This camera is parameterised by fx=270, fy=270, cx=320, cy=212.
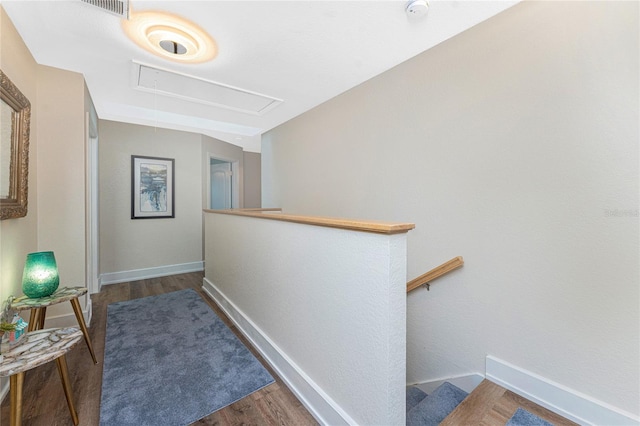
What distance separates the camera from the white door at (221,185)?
5684 mm

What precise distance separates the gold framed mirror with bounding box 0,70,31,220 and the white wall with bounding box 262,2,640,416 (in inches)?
99.1

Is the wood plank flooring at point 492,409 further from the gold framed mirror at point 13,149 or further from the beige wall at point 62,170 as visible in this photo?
the beige wall at point 62,170

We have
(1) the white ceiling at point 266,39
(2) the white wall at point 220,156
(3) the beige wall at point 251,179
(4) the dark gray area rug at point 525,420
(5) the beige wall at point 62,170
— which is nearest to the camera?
(4) the dark gray area rug at point 525,420

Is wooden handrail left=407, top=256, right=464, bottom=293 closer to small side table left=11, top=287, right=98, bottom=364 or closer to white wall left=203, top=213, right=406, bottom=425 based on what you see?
white wall left=203, top=213, right=406, bottom=425

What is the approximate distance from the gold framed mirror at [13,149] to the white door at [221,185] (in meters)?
3.77

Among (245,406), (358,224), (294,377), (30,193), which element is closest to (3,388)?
(30,193)

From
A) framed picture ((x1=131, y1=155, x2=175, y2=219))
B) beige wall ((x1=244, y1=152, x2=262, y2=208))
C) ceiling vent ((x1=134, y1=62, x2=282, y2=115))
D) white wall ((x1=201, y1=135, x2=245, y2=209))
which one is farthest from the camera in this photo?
beige wall ((x1=244, y1=152, x2=262, y2=208))

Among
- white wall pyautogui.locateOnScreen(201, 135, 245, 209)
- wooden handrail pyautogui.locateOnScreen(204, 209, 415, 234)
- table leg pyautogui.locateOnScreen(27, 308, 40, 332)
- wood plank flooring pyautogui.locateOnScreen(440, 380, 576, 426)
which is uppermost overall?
white wall pyautogui.locateOnScreen(201, 135, 245, 209)

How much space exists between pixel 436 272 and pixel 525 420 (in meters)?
0.86

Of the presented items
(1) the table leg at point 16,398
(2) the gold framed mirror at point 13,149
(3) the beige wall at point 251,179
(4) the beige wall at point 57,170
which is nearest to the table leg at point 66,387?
(1) the table leg at point 16,398

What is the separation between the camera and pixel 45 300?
5.82 ft

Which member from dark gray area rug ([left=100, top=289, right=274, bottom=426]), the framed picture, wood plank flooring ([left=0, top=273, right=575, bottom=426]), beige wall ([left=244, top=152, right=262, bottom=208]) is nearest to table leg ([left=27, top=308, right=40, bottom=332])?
wood plank flooring ([left=0, top=273, right=575, bottom=426])

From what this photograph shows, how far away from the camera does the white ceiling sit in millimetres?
1632

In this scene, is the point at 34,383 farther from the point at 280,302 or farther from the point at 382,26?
the point at 382,26
